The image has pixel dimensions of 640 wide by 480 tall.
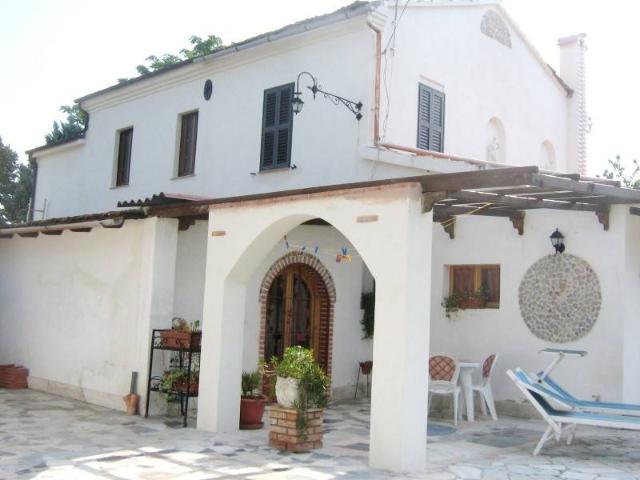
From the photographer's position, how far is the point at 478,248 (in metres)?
10.9

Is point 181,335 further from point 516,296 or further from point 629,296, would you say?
point 629,296

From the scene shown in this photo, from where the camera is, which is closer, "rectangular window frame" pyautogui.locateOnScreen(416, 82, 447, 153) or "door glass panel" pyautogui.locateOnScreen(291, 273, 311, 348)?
"door glass panel" pyautogui.locateOnScreen(291, 273, 311, 348)

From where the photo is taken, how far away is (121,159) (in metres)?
15.7

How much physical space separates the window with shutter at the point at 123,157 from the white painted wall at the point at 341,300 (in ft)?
19.3

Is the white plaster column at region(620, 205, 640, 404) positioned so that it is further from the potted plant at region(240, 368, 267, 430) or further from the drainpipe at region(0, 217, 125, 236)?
the drainpipe at region(0, 217, 125, 236)

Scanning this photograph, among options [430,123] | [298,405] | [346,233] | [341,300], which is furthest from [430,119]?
[298,405]

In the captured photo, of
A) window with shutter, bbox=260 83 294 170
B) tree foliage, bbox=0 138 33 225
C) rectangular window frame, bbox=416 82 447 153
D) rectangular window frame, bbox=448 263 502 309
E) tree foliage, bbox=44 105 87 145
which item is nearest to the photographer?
rectangular window frame, bbox=448 263 502 309

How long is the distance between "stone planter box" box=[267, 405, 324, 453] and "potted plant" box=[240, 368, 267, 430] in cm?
126

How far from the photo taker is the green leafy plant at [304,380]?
7.49m

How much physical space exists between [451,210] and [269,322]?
391 cm

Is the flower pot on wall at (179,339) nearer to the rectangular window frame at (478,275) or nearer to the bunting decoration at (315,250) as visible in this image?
the bunting decoration at (315,250)

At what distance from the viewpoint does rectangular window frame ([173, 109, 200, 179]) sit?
13.8 meters

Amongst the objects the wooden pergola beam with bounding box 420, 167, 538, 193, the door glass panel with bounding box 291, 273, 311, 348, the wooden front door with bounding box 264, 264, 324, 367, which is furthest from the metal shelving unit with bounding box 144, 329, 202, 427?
the wooden pergola beam with bounding box 420, 167, 538, 193

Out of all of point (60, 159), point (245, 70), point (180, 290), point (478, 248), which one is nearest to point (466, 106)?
point (478, 248)
